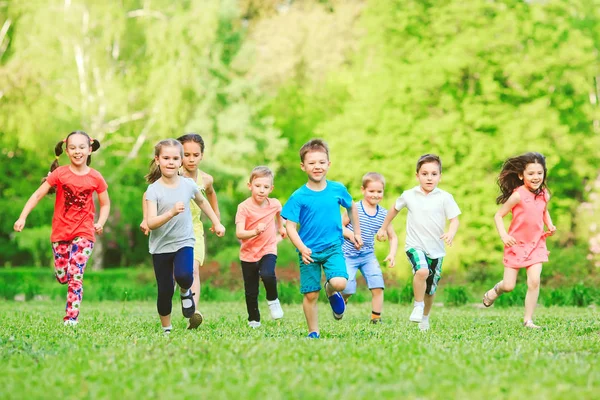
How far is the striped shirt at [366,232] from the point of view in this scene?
11273 mm

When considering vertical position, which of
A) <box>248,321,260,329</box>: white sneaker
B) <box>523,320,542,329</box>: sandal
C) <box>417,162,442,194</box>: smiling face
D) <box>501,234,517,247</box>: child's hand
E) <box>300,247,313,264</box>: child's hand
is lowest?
<box>248,321,260,329</box>: white sneaker

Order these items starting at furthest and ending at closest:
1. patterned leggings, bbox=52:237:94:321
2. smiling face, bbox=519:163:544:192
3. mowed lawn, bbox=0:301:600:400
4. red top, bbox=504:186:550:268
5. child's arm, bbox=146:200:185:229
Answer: smiling face, bbox=519:163:544:192, red top, bbox=504:186:550:268, patterned leggings, bbox=52:237:94:321, child's arm, bbox=146:200:185:229, mowed lawn, bbox=0:301:600:400

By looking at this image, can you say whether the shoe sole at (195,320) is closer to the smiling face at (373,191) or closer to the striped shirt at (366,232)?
the striped shirt at (366,232)

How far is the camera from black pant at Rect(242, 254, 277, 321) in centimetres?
1011

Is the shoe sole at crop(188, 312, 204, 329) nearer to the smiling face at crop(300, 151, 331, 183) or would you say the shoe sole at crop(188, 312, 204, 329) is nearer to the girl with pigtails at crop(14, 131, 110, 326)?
the girl with pigtails at crop(14, 131, 110, 326)

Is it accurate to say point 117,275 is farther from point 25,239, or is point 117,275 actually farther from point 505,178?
point 505,178

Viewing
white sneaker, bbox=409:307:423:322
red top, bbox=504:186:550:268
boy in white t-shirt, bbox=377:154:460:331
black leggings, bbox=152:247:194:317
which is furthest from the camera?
red top, bbox=504:186:550:268

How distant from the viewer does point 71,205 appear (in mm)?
9953

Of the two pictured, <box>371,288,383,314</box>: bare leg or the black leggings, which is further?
<box>371,288,383,314</box>: bare leg

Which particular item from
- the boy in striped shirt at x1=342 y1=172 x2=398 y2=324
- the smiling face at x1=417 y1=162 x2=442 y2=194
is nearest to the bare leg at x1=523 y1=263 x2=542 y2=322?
the smiling face at x1=417 y1=162 x2=442 y2=194

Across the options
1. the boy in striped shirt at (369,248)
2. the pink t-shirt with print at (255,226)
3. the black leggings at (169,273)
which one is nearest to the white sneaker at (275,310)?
the pink t-shirt with print at (255,226)

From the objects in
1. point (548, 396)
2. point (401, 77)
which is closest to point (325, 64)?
point (401, 77)

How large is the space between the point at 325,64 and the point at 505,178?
105 feet

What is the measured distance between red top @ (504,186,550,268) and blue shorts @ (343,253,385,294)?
1748 millimetres
